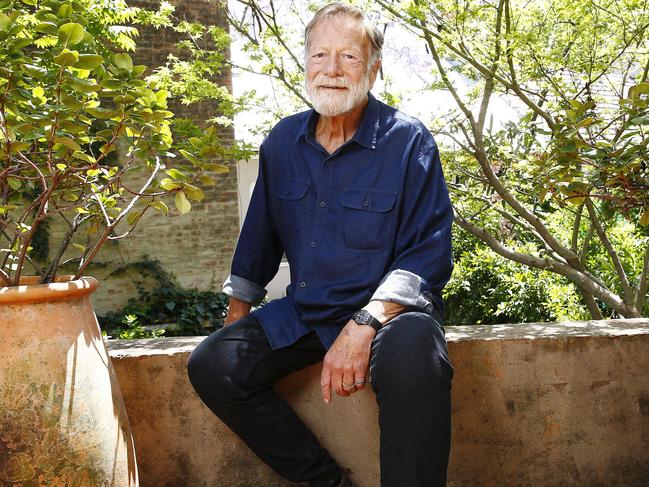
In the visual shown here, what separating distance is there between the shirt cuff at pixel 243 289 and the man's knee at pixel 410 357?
0.63 m

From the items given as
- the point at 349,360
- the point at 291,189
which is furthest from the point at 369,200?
the point at 349,360

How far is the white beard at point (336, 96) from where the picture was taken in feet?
7.72

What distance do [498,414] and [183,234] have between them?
7461 millimetres

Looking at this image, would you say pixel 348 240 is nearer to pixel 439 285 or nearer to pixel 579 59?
pixel 439 285

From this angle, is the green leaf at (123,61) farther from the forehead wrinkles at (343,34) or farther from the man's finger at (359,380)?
the man's finger at (359,380)

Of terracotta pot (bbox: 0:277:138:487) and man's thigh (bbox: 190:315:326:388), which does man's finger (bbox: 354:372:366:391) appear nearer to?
man's thigh (bbox: 190:315:326:388)

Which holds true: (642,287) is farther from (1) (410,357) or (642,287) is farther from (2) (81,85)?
(2) (81,85)

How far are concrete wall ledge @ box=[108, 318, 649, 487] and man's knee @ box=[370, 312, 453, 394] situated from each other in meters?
0.46

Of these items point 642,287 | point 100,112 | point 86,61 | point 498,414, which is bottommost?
point 498,414

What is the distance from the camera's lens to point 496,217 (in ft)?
18.9

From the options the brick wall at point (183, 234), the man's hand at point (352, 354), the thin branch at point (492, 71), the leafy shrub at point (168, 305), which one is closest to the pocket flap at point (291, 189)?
the man's hand at point (352, 354)

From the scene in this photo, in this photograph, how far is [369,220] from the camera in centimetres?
225

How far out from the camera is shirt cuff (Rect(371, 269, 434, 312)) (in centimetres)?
206

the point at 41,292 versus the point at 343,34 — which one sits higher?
the point at 343,34
